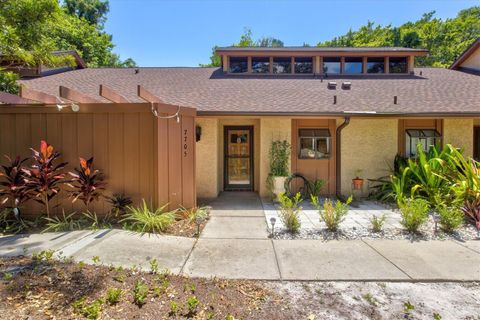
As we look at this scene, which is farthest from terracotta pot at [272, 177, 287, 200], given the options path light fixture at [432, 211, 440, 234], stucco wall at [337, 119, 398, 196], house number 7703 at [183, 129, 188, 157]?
path light fixture at [432, 211, 440, 234]

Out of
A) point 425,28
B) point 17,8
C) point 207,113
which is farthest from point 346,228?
point 425,28

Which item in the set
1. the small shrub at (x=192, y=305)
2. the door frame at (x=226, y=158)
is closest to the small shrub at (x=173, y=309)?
the small shrub at (x=192, y=305)

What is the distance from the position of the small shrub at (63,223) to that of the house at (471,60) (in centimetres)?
1579

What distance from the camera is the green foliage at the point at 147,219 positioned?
15.3 ft

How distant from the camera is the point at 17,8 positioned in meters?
5.16

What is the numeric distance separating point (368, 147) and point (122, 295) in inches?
295

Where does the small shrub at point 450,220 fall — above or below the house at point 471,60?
below

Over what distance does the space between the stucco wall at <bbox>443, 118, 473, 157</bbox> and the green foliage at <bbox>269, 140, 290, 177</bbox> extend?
15.7ft

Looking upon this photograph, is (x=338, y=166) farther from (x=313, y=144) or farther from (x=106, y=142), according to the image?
(x=106, y=142)

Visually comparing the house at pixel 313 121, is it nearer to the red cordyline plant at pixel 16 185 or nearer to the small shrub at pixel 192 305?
the red cordyline plant at pixel 16 185

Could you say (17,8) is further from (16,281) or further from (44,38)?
(16,281)

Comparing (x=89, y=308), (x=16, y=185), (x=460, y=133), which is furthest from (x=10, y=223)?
(x=460, y=133)

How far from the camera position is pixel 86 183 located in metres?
4.81

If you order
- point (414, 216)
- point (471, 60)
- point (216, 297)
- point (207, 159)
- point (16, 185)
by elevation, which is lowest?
point (216, 297)
